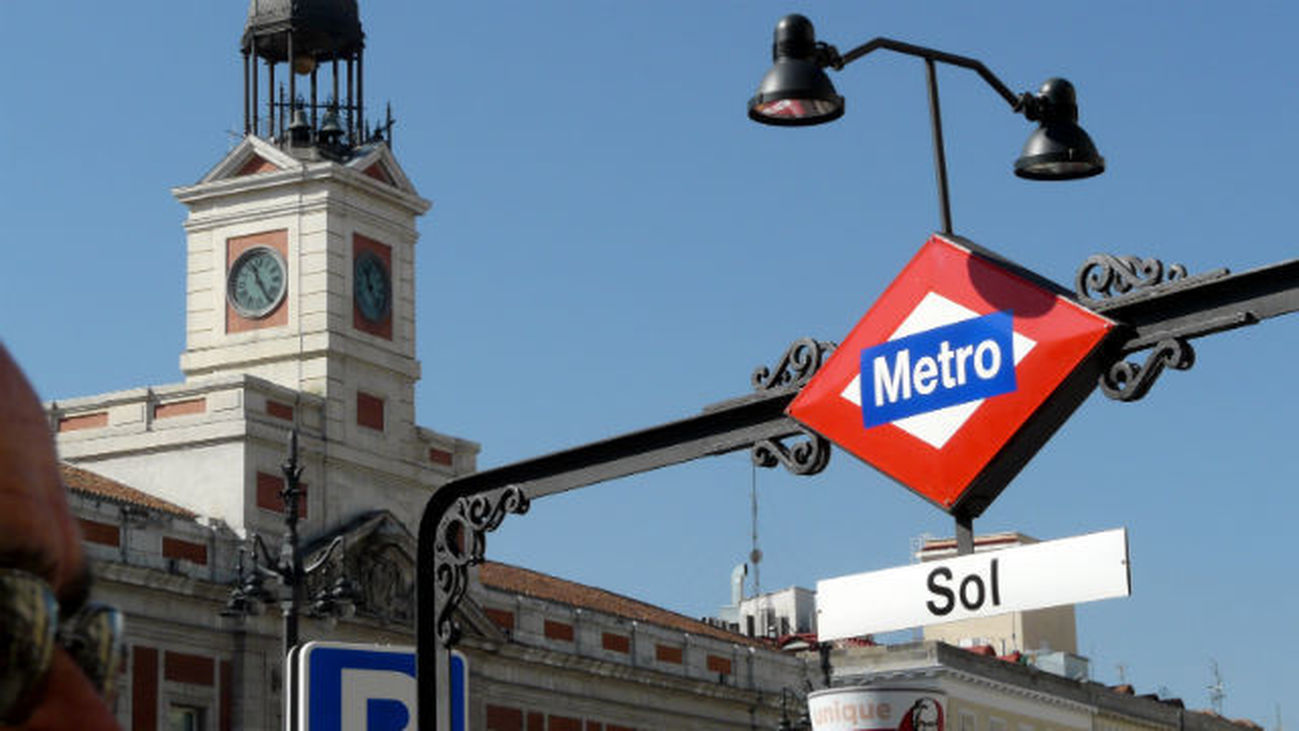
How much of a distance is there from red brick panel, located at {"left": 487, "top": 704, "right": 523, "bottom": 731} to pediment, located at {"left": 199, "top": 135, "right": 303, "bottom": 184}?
10124 mm

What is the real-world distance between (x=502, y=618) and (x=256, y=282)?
295 inches

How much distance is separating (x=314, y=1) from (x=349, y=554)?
9431 mm

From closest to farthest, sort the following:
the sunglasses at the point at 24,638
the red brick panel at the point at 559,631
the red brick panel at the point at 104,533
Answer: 1. the sunglasses at the point at 24,638
2. the red brick panel at the point at 104,533
3. the red brick panel at the point at 559,631

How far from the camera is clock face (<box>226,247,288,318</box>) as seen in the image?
1713 inches

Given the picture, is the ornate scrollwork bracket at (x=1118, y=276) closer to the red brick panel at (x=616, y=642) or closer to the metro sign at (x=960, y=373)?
the metro sign at (x=960, y=373)

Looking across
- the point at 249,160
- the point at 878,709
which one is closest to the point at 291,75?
the point at 249,160

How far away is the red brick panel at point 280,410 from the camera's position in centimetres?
4119

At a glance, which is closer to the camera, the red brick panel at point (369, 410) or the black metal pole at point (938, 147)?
the black metal pole at point (938, 147)

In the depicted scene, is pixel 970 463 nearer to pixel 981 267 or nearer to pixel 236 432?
pixel 981 267

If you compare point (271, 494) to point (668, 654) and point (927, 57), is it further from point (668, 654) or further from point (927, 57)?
point (927, 57)

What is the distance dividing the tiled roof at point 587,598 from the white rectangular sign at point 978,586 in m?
40.0

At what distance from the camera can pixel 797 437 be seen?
7012 millimetres

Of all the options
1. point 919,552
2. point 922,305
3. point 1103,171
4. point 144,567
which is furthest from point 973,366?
point 919,552

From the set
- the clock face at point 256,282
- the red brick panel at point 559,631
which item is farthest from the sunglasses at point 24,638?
the red brick panel at point 559,631
